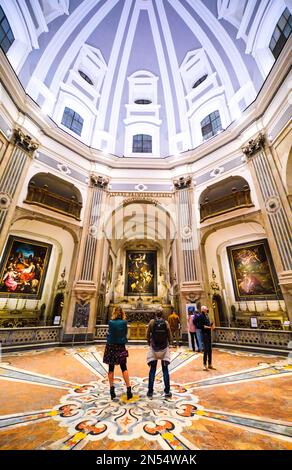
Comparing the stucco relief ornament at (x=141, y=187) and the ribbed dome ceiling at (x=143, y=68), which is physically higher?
the ribbed dome ceiling at (x=143, y=68)

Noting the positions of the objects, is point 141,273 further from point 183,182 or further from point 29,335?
point 29,335

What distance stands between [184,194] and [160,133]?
6251mm

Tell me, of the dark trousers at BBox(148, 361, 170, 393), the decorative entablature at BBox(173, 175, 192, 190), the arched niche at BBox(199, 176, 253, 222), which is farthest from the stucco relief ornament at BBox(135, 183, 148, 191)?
the dark trousers at BBox(148, 361, 170, 393)

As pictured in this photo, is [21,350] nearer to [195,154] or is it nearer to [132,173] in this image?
[132,173]

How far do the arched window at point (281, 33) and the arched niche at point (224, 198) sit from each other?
562cm

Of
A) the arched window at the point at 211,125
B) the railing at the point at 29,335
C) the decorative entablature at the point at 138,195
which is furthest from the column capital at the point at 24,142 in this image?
the arched window at the point at 211,125

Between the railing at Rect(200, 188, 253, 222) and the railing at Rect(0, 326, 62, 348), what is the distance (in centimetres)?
913

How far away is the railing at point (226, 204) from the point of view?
9031 mm

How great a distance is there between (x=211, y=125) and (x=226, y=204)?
649cm

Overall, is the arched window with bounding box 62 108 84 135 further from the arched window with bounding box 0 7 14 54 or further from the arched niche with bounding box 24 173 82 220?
the arched niche with bounding box 24 173 82 220

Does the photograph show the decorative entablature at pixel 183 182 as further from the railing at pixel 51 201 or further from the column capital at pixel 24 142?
the column capital at pixel 24 142

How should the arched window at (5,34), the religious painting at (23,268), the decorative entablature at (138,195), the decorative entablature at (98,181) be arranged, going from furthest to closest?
the decorative entablature at (138,195) < the decorative entablature at (98,181) < the religious painting at (23,268) < the arched window at (5,34)

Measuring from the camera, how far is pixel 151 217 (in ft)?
44.2

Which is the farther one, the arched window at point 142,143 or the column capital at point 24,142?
the arched window at point 142,143
